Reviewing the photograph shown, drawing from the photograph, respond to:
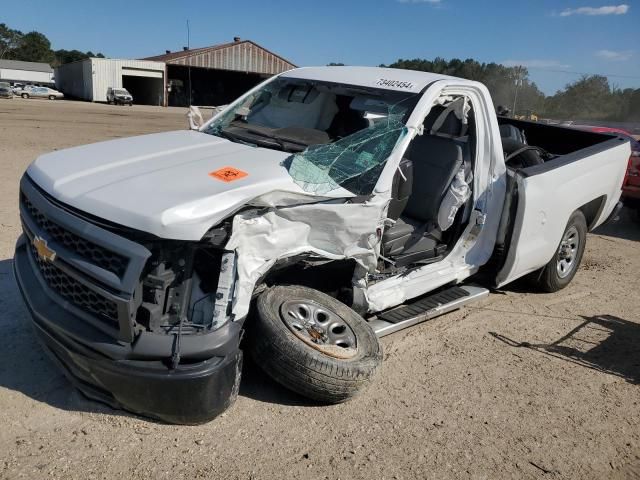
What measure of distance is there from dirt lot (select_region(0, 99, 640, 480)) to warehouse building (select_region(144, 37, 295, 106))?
52773 mm

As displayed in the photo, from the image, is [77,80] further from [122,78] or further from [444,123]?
[444,123]

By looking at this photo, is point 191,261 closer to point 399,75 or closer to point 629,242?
point 399,75

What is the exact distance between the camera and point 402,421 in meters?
3.54

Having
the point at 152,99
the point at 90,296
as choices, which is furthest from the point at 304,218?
the point at 152,99

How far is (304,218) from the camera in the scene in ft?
11.3

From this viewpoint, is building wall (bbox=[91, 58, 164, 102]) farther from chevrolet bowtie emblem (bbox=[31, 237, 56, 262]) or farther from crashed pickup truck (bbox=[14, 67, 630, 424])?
chevrolet bowtie emblem (bbox=[31, 237, 56, 262])

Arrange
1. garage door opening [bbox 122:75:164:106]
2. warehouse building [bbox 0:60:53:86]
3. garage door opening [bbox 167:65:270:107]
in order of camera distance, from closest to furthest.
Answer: garage door opening [bbox 122:75:164:106]
garage door opening [bbox 167:65:270:107]
warehouse building [bbox 0:60:53:86]

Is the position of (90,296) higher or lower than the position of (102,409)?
higher

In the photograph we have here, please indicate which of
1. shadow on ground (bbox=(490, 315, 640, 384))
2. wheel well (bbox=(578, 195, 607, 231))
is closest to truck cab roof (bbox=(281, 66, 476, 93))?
shadow on ground (bbox=(490, 315, 640, 384))

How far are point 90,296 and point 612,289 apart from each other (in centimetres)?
547

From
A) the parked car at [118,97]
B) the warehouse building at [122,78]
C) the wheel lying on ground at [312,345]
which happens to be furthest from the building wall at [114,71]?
the wheel lying on ground at [312,345]

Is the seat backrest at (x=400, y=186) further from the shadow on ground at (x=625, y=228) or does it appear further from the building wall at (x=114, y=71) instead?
the building wall at (x=114, y=71)

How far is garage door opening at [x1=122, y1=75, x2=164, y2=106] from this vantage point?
56281 millimetres

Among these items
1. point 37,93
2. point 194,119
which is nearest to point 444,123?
point 194,119
